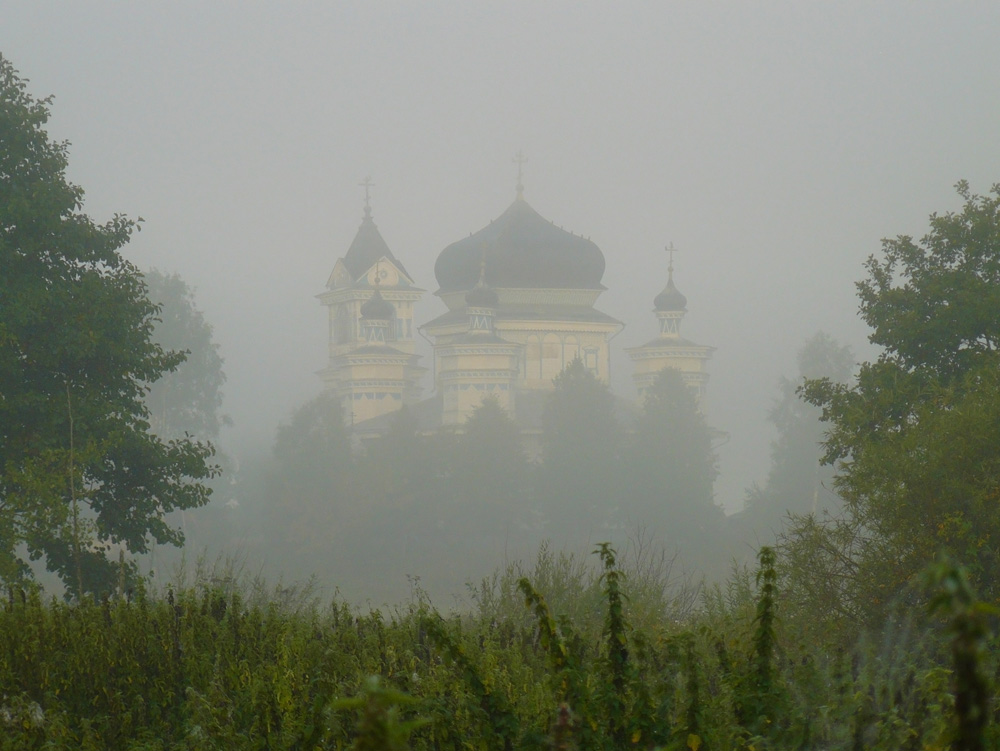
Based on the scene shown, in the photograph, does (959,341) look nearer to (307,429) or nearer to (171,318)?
(307,429)

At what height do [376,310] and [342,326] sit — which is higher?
[342,326]

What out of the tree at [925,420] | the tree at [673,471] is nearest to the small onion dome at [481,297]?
the tree at [673,471]

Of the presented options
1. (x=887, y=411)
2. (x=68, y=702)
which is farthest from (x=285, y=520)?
(x=68, y=702)

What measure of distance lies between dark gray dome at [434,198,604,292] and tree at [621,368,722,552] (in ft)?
47.8

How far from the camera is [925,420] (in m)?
13.8

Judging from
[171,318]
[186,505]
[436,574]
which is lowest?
[436,574]

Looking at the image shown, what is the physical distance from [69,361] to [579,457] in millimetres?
28150

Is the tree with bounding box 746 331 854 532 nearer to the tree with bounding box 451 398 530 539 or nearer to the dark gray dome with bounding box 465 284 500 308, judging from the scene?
the tree with bounding box 451 398 530 539

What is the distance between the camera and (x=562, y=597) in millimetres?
12812

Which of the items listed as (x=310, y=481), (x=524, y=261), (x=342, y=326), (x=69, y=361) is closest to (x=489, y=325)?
(x=524, y=261)

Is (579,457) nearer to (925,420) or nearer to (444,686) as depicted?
(925,420)

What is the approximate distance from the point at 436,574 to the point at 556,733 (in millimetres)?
35965

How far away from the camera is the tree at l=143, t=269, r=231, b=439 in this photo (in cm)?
4631

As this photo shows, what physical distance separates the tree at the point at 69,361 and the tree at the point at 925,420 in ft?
28.2
